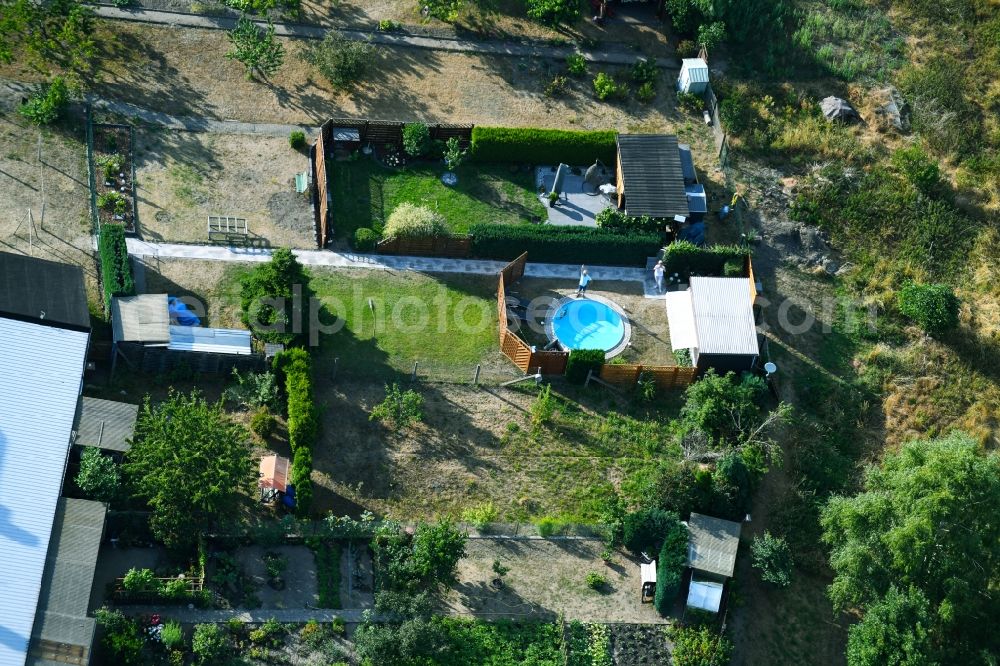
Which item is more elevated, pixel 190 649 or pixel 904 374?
pixel 904 374

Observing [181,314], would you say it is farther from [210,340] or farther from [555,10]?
[555,10]

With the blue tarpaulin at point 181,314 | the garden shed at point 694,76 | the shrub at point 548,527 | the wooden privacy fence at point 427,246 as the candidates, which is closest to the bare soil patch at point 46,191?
the blue tarpaulin at point 181,314

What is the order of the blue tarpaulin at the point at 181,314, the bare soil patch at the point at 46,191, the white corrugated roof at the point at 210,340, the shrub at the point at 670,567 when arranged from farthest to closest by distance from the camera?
1. the bare soil patch at the point at 46,191
2. the blue tarpaulin at the point at 181,314
3. the white corrugated roof at the point at 210,340
4. the shrub at the point at 670,567

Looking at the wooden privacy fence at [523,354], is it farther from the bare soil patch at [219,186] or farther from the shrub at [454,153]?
the bare soil patch at [219,186]

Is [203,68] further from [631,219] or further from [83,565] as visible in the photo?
[83,565]

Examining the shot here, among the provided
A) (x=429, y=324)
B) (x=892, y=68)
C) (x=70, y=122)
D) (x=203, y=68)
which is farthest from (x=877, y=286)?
(x=70, y=122)

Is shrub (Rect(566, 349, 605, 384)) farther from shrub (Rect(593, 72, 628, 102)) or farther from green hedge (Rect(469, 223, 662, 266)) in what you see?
shrub (Rect(593, 72, 628, 102))

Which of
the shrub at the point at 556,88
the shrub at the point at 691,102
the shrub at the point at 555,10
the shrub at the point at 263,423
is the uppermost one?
the shrub at the point at 555,10
